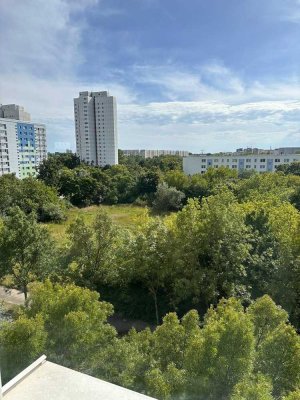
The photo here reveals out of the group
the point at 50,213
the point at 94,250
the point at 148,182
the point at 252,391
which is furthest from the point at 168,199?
the point at 252,391

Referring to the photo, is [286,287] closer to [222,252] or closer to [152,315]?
[222,252]

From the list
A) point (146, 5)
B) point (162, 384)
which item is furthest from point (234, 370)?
point (146, 5)

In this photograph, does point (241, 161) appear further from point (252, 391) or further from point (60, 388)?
point (60, 388)

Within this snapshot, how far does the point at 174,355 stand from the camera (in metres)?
2.08

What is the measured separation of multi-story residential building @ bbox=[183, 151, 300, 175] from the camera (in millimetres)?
22250

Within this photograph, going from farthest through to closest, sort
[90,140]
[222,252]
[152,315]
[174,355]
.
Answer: [90,140], [152,315], [222,252], [174,355]

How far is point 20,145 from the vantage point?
2514 centimetres

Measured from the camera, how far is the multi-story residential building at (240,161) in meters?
22.2

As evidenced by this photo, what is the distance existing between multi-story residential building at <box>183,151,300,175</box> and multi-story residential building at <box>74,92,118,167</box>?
1100 cm

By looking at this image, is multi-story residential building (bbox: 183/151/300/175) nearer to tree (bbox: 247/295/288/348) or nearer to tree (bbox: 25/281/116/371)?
tree (bbox: 247/295/288/348)

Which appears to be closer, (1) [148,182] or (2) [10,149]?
(1) [148,182]

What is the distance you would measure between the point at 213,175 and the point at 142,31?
47.9 feet

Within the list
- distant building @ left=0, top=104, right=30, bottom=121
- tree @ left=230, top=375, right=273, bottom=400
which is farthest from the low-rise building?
tree @ left=230, top=375, right=273, bottom=400

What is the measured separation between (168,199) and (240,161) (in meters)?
10.3
